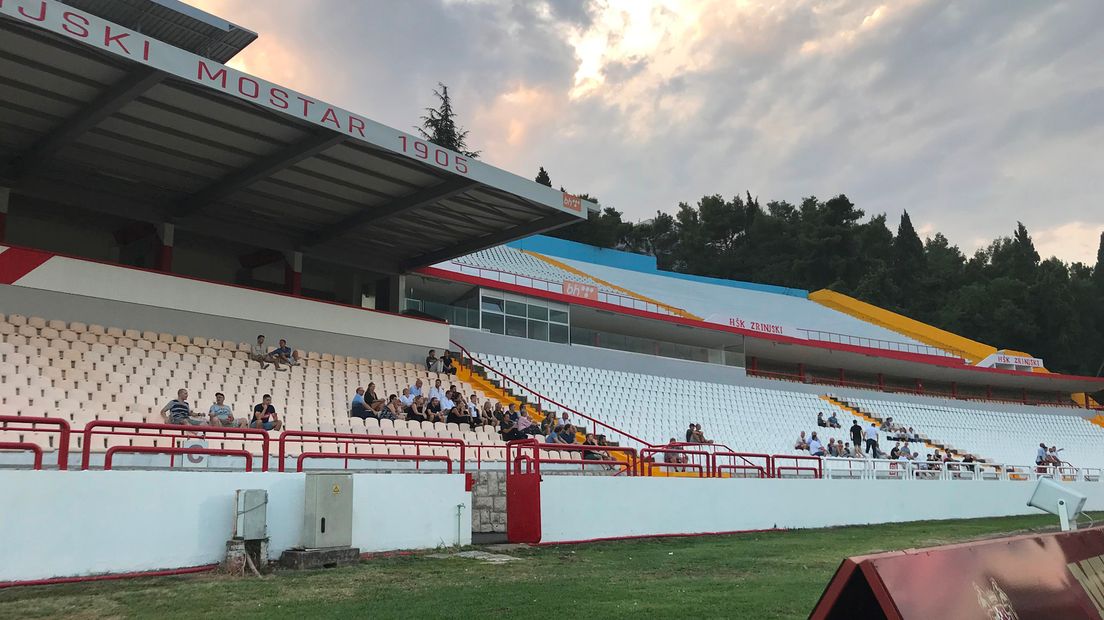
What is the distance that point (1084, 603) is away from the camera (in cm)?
376

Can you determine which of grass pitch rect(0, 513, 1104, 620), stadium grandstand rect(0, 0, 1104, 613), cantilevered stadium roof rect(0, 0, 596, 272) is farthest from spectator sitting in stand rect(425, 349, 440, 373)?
grass pitch rect(0, 513, 1104, 620)

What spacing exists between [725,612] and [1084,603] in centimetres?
353

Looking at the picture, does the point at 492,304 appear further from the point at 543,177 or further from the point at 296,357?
the point at 543,177

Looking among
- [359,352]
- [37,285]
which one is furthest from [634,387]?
[37,285]

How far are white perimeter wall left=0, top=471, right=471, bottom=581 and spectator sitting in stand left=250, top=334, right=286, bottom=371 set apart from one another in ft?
27.8

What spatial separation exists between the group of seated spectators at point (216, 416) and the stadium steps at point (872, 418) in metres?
25.6

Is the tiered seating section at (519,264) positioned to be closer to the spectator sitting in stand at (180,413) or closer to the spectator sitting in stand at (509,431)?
the spectator sitting in stand at (509,431)

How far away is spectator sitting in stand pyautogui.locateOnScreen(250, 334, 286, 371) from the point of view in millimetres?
18562

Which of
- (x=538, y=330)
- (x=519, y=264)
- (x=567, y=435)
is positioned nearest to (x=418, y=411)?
(x=567, y=435)

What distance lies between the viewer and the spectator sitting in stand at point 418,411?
17172 mm

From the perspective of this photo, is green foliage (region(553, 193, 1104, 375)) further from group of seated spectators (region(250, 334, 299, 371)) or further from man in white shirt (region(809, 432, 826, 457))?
group of seated spectators (region(250, 334, 299, 371))

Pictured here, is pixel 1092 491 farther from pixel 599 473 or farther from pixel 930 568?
pixel 930 568

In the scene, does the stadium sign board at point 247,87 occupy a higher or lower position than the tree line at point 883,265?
lower

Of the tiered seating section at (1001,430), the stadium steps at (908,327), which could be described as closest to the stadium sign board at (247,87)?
the tiered seating section at (1001,430)
